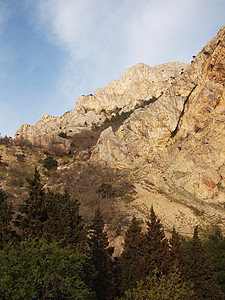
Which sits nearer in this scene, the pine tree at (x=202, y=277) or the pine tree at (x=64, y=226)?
the pine tree at (x=64, y=226)

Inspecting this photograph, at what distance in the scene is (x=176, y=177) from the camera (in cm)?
3638

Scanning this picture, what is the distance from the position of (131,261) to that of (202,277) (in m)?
→ 5.00

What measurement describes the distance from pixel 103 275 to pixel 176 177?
24983 mm

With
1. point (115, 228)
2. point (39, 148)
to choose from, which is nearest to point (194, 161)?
point (115, 228)

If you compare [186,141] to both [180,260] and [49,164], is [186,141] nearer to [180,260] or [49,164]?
[49,164]

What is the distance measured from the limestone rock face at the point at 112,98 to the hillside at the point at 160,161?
13338mm

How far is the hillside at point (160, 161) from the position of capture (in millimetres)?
30500

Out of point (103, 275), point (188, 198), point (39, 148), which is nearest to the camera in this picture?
point (103, 275)

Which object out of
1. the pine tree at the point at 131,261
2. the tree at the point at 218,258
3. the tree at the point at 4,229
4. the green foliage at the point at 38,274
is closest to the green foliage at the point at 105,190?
the pine tree at the point at 131,261

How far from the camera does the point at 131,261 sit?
15.4 metres

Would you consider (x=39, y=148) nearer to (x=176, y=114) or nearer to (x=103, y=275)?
A: (x=176, y=114)

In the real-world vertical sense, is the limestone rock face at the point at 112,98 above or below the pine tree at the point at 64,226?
above

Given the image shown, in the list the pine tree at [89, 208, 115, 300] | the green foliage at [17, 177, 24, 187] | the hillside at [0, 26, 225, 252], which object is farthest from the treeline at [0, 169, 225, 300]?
the green foliage at [17, 177, 24, 187]

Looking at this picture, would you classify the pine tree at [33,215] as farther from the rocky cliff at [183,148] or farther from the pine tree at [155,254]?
the rocky cliff at [183,148]
